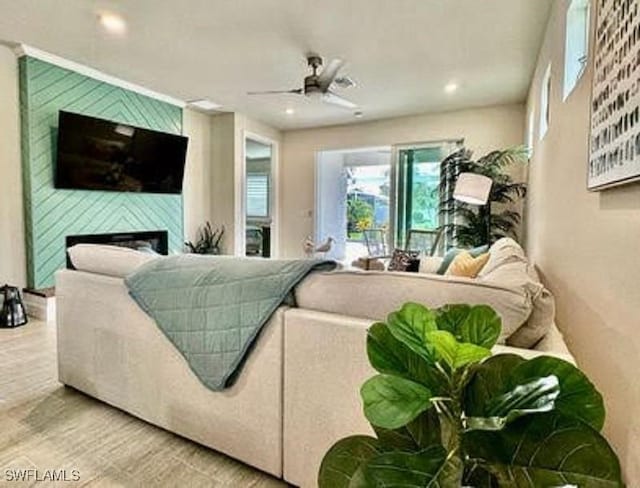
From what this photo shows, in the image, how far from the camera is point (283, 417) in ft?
5.01

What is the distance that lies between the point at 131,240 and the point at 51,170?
1175 mm

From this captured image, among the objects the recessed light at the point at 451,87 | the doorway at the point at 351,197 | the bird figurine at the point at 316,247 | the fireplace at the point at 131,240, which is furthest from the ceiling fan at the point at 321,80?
the fireplace at the point at 131,240

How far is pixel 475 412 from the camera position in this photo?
0.68m

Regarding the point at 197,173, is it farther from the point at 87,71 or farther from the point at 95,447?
the point at 95,447

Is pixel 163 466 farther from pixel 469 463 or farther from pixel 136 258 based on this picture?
pixel 469 463

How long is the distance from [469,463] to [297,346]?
892 millimetres

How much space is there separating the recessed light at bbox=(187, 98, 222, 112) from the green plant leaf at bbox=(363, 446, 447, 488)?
5.26 meters

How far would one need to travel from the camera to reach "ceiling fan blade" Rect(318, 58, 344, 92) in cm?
316

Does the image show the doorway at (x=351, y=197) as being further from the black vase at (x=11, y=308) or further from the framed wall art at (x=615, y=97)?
the framed wall art at (x=615, y=97)

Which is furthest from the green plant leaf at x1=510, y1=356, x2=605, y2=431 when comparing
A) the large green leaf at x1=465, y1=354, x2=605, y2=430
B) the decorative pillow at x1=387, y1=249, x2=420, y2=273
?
the decorative pillow at x1=387, y1=249, x2=420, y2=273

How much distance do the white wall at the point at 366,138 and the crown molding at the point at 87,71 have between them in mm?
2224

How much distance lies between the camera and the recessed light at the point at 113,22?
2916mm

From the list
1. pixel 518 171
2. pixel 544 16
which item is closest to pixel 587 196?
pixel 544 16

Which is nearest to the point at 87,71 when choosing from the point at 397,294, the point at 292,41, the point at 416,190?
the point at 292,41
